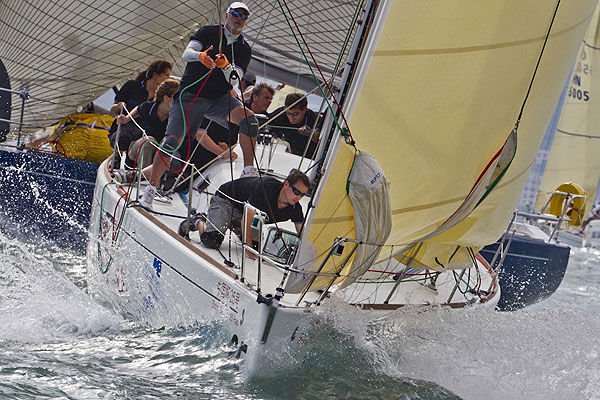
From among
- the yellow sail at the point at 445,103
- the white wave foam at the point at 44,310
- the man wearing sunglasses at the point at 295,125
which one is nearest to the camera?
the yellow sail at the point at 445,103

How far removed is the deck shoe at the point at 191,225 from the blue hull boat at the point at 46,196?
274 centimetres

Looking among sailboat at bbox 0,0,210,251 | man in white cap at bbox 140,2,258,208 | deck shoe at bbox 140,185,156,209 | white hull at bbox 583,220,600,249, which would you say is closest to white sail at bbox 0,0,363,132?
sailboat at bbox 0,0,210,251

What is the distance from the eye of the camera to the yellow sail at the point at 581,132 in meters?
12.6

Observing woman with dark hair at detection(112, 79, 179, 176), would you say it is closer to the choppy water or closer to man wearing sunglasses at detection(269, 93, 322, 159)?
man wearing sunglasses at detection(269, 93, 322, 159)

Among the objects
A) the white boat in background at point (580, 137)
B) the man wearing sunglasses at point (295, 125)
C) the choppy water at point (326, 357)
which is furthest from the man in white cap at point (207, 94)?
the white boat in background at point (580, 137)

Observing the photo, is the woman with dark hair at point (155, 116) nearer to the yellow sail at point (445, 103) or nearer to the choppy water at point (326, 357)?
the choppy water at point (326, 357)

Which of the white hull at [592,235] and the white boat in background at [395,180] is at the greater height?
the white boat in background at [395,180]

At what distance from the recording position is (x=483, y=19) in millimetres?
2791

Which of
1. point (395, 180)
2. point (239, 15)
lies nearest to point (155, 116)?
point (239, 15)

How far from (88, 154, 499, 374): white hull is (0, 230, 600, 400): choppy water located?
0.31 feet

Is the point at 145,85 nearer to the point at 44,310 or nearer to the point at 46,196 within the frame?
the point at 46,196

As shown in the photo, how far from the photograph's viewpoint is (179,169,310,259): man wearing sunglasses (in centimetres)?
337

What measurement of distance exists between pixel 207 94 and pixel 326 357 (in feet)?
5.66

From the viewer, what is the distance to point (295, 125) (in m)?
5.47
